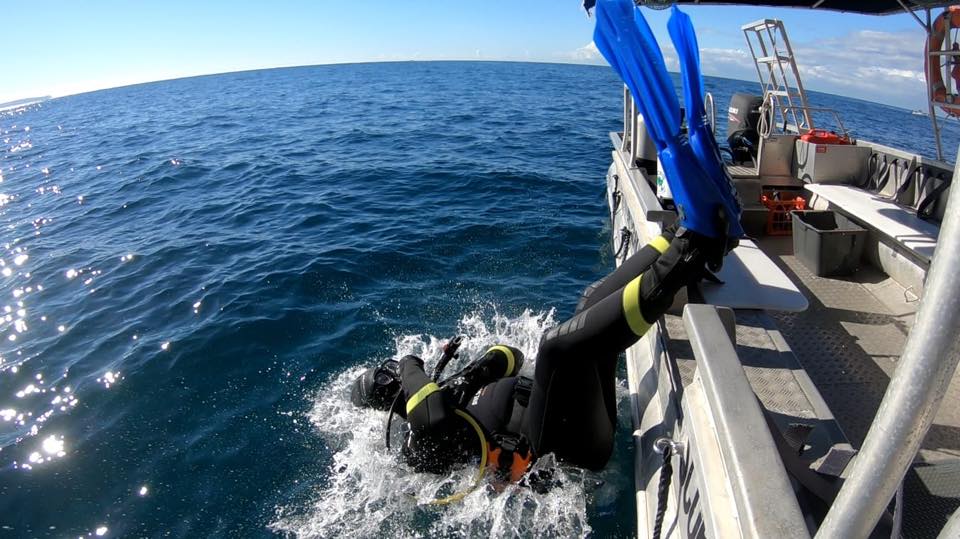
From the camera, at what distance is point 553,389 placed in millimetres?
3242

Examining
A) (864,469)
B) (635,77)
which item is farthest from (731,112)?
(864,469)

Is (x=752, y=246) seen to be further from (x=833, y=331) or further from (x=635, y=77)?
(x=635, y=77)

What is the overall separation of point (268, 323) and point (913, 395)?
6.45 m

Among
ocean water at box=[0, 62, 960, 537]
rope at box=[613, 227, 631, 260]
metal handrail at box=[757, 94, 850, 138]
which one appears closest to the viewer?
ocean water at box=[0, 62, 960, 537]

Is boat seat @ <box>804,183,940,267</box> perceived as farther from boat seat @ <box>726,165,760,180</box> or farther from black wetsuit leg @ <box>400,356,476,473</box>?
black wetsuit leg @ <box>400,356,476,473</box>

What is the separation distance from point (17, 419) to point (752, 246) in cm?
710

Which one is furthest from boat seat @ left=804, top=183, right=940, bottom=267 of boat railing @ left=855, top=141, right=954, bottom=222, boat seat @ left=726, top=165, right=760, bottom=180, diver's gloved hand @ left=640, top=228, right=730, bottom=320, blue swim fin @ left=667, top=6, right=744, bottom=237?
diver's gloved hand @ left=640, top=228, right=730, bottom=320

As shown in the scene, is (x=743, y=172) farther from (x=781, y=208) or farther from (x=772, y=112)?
(x=781, y=208)

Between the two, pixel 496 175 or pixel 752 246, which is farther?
pixel 496 175

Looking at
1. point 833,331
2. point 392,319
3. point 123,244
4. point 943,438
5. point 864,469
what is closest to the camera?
point 864,469

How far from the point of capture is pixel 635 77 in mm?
3150

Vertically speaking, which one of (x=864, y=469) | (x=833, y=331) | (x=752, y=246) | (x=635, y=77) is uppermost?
(x=635, y=77)

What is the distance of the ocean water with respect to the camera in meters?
4.00

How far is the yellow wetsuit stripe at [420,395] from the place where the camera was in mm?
3564
